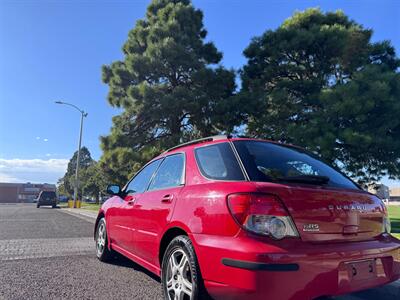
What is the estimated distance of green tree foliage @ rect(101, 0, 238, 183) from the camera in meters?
16.6

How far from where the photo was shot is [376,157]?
47.2 feet

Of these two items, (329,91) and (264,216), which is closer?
(264,216)

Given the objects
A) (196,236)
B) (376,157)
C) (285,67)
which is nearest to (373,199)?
(196,236)

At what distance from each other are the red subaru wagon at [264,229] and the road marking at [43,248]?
11.5 feet

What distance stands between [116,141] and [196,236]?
14.9 m

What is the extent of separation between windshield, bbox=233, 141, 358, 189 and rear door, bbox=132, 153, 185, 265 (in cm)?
79

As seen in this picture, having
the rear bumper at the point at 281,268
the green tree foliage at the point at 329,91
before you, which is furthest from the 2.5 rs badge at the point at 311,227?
the green tree foliage at the point at 329,91

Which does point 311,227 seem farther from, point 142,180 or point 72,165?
point 72,165

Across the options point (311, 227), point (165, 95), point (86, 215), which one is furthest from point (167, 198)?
point (86, 215)

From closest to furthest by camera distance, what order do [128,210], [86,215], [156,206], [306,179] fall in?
[306,179] → [156,206] → [128,210] → [86,215]

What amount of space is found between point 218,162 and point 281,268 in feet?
3.67

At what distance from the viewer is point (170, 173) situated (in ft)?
13.0

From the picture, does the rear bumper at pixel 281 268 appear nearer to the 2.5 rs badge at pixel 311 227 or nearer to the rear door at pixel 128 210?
the 2.5 rs badge at pixel 311 227

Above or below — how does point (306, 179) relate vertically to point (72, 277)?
above
